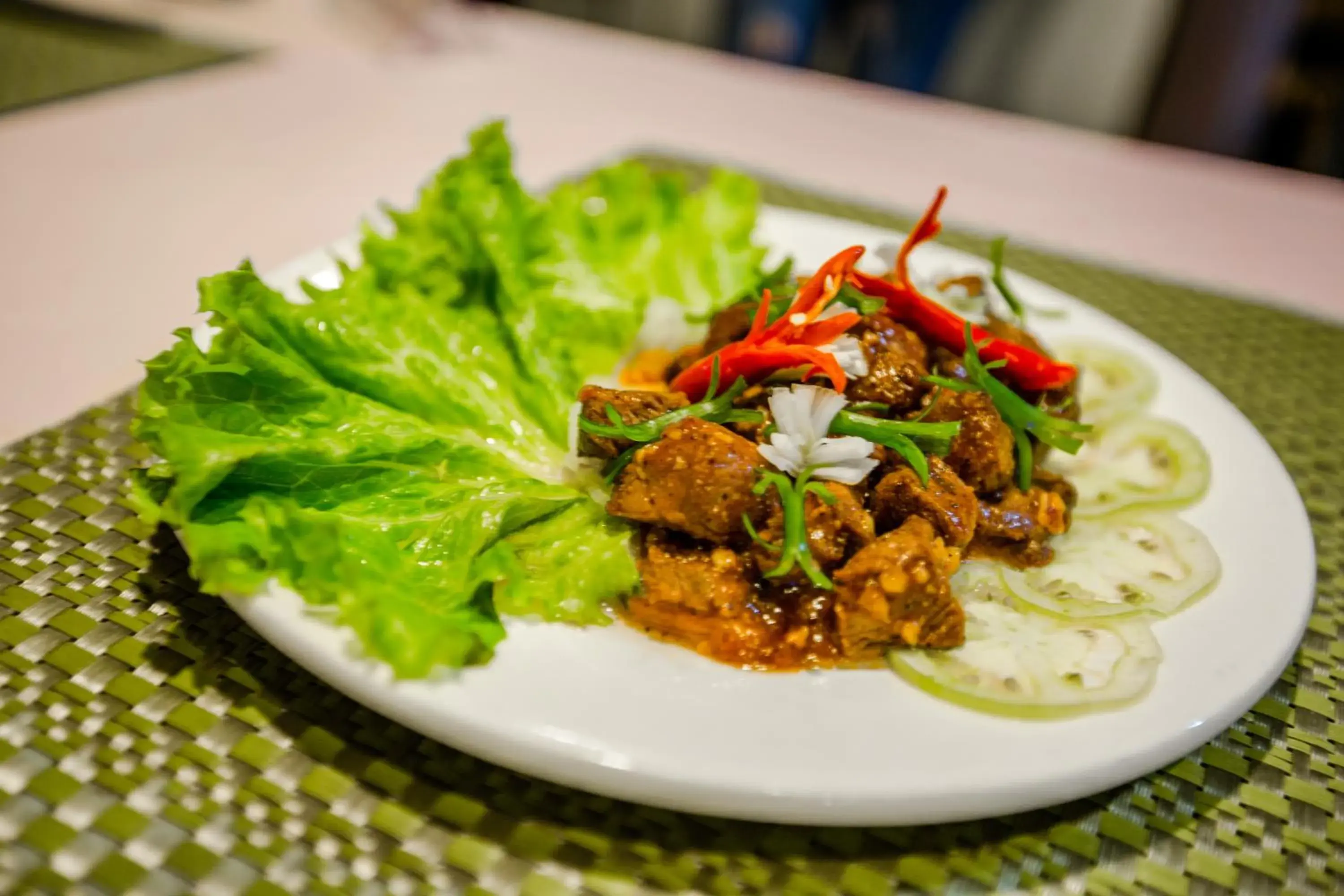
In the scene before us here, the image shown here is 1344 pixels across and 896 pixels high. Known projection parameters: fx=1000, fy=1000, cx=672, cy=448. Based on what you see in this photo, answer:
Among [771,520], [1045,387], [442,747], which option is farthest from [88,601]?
[1045,387]

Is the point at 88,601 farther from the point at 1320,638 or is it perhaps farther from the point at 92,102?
the point at 92,102

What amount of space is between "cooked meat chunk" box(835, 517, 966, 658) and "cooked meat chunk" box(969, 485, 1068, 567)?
36 cm

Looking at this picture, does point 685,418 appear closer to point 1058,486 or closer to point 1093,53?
point 1058,486

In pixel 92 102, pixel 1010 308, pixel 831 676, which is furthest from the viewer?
pixel 92 102

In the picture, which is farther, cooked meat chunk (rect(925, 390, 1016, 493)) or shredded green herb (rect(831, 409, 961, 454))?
cooked meat chunk (rect(925, 390, 1016, 493))

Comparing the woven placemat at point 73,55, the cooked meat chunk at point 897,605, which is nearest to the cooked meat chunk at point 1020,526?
the cooked meat chunk at point 897,605

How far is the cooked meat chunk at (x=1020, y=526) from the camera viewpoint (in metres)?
2.28

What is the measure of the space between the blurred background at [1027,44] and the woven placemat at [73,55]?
0.8 inches

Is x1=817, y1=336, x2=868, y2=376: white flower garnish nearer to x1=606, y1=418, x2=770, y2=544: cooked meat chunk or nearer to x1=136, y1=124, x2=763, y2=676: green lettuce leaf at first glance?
x1=606, y1=418, x2=770, y2=544: cooked meat chunk

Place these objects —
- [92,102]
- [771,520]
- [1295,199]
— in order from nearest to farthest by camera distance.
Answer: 1. [771,520]
2. [92,102]
3. [1295,199]

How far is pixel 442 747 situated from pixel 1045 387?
172 cm

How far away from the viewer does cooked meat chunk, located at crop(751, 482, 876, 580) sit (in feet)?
6.91

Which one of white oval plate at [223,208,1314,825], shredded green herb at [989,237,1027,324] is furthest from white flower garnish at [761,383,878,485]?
shredded green herb at [989,237,1027,324]

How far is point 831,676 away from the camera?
1830mm
